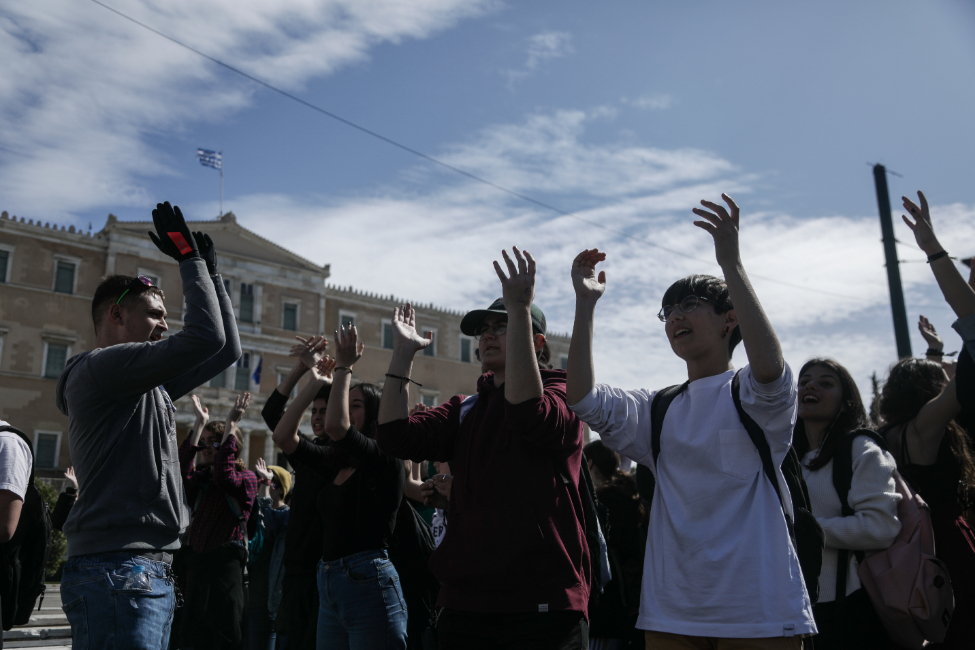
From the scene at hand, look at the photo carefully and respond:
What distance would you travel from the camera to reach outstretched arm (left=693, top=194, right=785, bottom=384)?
8.12ft

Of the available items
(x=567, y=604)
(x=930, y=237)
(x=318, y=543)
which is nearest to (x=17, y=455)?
(x=318, y=543)

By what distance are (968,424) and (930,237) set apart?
3.43 ft

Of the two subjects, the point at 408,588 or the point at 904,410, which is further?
the point at 408,588

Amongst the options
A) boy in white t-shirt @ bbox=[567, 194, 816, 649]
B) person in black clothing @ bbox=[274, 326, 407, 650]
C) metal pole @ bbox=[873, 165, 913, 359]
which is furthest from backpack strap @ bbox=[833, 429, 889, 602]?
metal pole @ bbox=[873, 165, 913, 359]

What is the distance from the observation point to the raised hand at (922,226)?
3509 millimetres

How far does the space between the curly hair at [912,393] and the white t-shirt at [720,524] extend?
Result: 2.01 meters

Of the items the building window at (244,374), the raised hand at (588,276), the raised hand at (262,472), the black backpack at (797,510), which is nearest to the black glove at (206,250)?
the raised hand at (588,276)

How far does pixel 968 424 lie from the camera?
3.82 meters

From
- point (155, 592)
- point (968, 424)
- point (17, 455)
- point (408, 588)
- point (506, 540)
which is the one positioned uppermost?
point (968, 424)

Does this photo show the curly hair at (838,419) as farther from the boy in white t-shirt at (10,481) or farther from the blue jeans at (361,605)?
the boy in white t-shirt at (10,481)

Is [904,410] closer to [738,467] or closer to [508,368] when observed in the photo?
[738,467]

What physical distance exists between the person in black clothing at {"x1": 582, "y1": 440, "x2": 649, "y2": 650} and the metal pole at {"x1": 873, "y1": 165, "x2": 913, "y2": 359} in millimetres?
7849

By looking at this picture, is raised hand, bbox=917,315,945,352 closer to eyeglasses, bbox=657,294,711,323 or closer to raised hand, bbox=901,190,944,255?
raised hand, bbox=901,190,944,255

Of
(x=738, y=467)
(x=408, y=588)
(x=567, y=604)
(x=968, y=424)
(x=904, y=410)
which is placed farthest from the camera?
(x=408, y=588)
